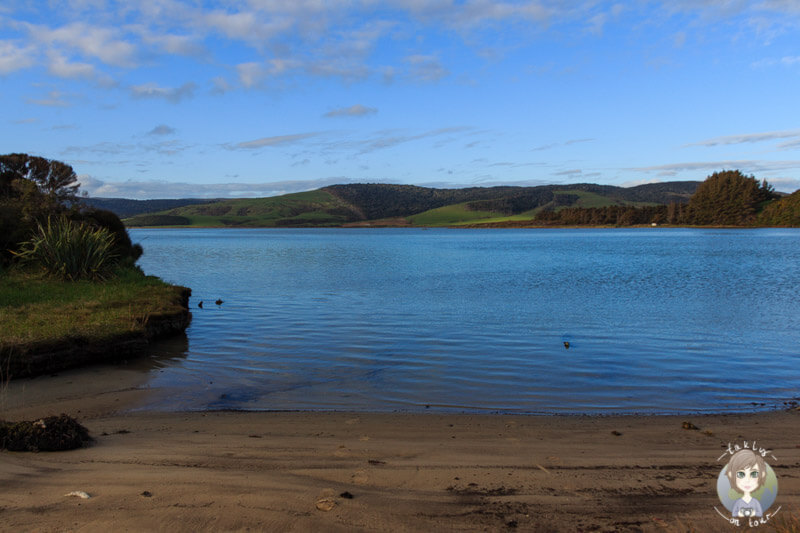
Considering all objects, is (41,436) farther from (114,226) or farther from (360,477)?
(114,226)

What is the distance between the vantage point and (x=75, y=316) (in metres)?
11.5

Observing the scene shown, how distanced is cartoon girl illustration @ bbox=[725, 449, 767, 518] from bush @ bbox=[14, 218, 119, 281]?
18.3 metres

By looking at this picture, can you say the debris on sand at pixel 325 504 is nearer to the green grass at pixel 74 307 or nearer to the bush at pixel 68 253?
the green grass at pixel 74 307

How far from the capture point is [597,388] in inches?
359

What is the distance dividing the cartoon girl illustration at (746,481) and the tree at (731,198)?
138 m

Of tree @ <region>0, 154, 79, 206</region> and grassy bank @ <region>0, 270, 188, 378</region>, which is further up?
tree @ <region>0, 154, 79, 206</region>

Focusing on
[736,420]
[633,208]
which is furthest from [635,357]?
[633,208]

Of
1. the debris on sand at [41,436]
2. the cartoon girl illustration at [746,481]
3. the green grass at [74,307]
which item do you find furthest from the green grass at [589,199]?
the cartoon girl illustration at [746,481]

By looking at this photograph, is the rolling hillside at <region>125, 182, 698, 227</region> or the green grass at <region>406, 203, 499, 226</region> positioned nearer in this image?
the rolling hillside at <region>125, 182, 698, 227</region>

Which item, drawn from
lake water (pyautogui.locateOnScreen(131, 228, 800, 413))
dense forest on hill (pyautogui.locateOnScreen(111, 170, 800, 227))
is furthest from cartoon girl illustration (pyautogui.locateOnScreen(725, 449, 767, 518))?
dense forest on hill (pyautogui.locateOnScreen(111, 170, 800, 227))

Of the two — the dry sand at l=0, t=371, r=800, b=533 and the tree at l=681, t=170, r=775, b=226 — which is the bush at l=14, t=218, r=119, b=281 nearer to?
the dry sand at l=0, t=371, r=800, b=533

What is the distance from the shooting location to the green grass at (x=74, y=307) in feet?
32.8

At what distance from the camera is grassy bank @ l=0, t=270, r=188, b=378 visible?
9.48 metres

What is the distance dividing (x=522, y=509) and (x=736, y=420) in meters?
4.68
